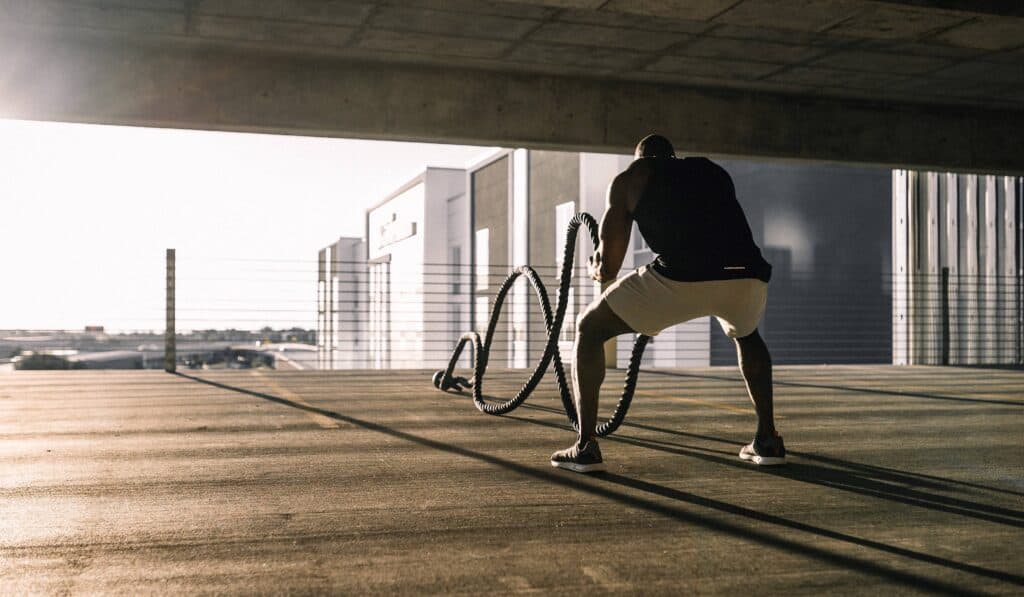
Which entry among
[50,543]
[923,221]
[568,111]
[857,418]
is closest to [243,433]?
[50,543]

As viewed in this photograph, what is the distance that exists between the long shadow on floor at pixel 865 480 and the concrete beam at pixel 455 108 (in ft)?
21.9

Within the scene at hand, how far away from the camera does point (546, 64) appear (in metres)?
10.9

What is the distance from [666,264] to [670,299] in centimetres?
16

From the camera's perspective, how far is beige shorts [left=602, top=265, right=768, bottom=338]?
4.28 metres

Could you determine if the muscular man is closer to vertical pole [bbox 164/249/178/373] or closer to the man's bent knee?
the man's bent knee

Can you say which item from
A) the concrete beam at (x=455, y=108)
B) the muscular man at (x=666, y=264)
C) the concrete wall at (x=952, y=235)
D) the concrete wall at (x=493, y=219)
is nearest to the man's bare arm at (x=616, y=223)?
the muscular man at (x=666, y=264)

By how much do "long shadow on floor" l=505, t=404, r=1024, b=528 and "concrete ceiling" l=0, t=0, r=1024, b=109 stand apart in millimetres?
4018

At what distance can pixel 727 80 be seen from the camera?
11.7 meters

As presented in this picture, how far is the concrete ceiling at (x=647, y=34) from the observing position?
8.34 m

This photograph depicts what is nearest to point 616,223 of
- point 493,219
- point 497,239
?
point 497,239

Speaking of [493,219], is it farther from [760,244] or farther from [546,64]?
[546,64]

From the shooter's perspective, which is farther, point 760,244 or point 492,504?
point 760,244

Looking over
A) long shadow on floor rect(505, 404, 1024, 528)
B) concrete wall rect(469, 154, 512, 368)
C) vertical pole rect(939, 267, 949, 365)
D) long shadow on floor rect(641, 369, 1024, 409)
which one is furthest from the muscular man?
concrete wall rect(469, 154, 512, 368)

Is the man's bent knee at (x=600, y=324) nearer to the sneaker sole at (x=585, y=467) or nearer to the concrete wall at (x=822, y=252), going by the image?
the sneaker sole at (x=585, y=467)
